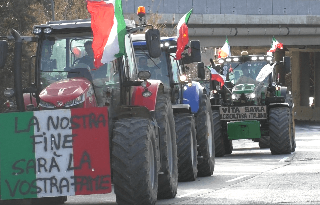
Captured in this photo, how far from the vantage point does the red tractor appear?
11305 millimetres

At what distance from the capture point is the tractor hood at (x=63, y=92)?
1170cm

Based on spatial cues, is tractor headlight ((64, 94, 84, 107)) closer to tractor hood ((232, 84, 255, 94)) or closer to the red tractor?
the red tractor

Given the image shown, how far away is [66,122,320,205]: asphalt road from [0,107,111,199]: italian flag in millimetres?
1899

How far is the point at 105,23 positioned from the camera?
12.1 m

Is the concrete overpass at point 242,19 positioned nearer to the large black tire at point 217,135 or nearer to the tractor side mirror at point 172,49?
the large black tire at point 217,135

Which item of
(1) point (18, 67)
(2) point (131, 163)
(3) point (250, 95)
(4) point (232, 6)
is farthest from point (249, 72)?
(4) point (232, 6)

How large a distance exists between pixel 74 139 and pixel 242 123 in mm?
14950

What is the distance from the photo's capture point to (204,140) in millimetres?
18172

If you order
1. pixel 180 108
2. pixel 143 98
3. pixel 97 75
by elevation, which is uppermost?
pixel 97 75

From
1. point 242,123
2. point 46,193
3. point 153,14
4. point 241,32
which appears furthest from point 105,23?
point 241,32

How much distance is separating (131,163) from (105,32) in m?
1.78

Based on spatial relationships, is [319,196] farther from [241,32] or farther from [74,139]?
[241,32]

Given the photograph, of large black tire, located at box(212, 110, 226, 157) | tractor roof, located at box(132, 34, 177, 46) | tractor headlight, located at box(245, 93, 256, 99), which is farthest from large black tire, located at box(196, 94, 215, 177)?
tractor headlight, located at box(245, 93, 256, 99)

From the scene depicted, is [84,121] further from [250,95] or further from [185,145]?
[250,95]
